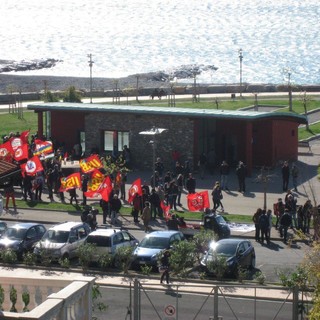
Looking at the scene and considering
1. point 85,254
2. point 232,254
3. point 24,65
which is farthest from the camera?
point 24,65

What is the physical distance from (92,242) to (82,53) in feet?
495

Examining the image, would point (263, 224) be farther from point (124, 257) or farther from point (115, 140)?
point (115, 140)

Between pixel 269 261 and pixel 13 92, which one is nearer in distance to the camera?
pixel 269 261

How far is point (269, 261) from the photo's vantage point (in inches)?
1155

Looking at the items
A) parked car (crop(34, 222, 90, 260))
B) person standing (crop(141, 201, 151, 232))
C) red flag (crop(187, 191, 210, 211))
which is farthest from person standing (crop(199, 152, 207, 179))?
parked car (crop(34, 222, 90, 260))

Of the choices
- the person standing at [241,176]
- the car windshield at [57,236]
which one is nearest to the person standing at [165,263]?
the car windshield at [57,236]

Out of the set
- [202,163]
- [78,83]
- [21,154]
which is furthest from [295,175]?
[78,83]

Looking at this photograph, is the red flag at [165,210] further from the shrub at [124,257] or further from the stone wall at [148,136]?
the stone wall at [148,136]

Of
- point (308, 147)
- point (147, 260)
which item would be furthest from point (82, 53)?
point (147, 260)

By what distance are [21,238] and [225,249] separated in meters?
6.23

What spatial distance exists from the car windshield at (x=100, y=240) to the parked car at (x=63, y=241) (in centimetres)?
60

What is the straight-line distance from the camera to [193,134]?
45250 mm

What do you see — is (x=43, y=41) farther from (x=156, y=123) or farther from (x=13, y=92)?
(x=156, y=123)

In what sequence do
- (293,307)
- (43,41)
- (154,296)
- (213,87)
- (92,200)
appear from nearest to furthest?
(293,307) < (154,296) < (92,200) < (213,87) < (43,41)
